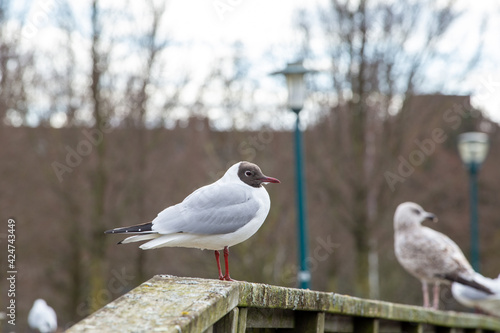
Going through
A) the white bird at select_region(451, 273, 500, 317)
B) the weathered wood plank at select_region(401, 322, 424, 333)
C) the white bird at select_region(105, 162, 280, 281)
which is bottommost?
the white bird at select_region(451, 273, 500, 317)

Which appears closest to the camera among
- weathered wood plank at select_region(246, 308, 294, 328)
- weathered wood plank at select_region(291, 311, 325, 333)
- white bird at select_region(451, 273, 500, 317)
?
weathered wood plank at select_region(246, 308, 294, 328)

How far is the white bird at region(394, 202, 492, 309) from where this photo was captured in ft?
28.1

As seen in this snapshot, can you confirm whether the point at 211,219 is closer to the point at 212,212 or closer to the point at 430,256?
the point at 212,212

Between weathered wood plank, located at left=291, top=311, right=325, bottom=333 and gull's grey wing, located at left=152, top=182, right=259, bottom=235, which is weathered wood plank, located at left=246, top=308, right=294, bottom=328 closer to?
weathered wood plank, located at left=291, top=311, right=325, bottom=333

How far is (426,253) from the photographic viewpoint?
8.56 metres

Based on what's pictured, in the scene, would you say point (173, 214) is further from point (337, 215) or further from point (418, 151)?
point (418, 151)

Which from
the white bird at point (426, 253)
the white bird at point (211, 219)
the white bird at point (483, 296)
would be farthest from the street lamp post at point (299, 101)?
the white bird at point (211, 219)

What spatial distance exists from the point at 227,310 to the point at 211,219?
1.17m

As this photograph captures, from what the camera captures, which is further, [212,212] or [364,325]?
[364,325]

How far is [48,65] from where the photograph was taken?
1689 centimetres

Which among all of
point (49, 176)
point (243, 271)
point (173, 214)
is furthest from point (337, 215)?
point (173, 214)

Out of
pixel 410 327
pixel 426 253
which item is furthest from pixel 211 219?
pixel 426 253

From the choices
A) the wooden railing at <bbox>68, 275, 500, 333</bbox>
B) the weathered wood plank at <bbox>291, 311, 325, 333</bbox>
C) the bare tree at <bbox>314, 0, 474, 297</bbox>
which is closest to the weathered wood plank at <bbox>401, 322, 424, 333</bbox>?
Result: the wooden railing at <bbox>68, 275, 500, 333</bbox>

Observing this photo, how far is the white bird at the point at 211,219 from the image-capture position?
4.26 meters
